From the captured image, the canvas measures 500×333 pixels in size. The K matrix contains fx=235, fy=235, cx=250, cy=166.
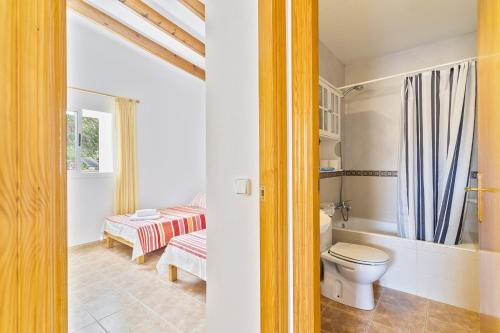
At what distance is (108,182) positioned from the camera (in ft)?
12.1

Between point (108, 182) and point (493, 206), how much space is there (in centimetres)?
421

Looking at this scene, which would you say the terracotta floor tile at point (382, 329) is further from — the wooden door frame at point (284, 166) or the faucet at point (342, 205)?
the faucet at point (342, 205)

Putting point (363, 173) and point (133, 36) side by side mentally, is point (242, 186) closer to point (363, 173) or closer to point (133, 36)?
point (363, 173)

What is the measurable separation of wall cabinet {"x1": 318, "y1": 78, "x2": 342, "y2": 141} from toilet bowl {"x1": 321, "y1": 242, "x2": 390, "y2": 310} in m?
1.12

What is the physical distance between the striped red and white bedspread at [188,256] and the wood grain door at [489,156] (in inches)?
73.0

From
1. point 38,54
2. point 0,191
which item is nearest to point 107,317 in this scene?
point 0,191

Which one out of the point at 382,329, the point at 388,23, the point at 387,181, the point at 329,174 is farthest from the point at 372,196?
the point at 388,23

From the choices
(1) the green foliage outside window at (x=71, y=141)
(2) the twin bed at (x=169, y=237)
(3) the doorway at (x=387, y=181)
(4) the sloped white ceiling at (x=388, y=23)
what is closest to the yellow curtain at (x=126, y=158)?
(2) the twin bed at (x=169, y=237)

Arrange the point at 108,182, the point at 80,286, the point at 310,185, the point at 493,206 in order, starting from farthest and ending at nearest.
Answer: the point at 108,182 < the point at 80,286 < the point at 310,185 < the point at 493,206

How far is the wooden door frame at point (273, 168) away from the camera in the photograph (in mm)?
998

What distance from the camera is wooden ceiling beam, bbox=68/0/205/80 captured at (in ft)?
10.3

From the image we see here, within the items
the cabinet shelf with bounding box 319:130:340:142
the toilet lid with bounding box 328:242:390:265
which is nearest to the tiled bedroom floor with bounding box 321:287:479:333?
the toilet lid with bounding box 328:242:390:265

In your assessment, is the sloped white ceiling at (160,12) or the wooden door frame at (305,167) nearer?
the wooden door frame at (305,167)

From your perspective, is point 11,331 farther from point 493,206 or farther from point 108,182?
point 108,182
